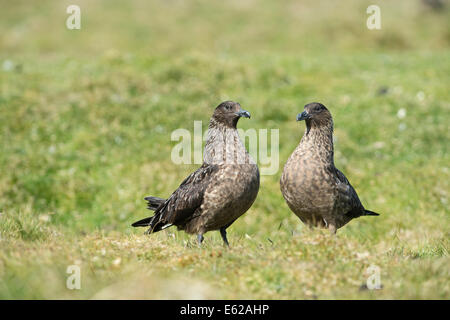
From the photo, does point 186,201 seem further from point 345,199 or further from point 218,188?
point 345,199

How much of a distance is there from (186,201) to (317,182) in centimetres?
148

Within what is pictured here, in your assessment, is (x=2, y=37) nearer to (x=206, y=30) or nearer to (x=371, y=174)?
(x=206, y=30)

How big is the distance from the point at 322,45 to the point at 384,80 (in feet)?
29.6

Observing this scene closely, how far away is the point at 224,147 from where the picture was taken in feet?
20.9

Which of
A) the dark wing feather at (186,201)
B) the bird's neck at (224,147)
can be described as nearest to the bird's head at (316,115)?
the bird's neck at (224,147)

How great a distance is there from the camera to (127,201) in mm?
9633

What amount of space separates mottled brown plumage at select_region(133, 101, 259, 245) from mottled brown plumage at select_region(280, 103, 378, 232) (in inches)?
17.0

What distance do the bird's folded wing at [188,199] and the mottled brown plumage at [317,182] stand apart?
871 millimetres

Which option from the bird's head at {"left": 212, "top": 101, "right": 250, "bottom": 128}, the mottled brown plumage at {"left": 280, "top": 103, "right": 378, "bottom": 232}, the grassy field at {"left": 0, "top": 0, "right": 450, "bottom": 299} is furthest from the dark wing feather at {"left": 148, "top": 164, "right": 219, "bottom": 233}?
the mottled brown plumage at {"left": 280, "top": 103, "right": 378, "bottom": 232}

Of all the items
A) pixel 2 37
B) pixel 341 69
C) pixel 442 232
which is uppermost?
pixel 2 37

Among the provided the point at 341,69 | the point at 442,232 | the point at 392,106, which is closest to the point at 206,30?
the point at 341,69

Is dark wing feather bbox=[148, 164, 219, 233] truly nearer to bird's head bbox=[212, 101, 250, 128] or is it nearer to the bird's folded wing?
the bird's folded wing

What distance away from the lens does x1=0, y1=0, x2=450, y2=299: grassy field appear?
4.63 meters

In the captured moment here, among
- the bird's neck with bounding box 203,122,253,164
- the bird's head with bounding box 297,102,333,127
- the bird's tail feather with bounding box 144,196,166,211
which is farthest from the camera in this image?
the bird's tail feather with bounding box 144,196,166,211
